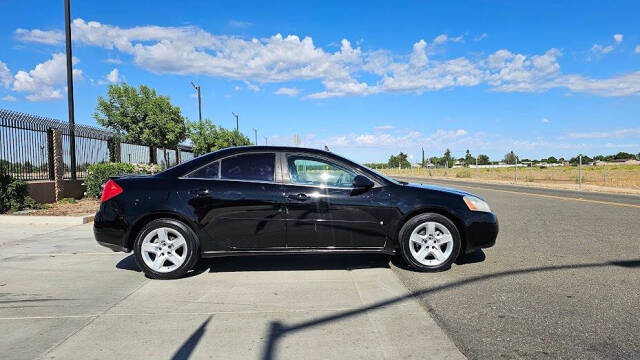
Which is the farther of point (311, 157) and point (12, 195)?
point (12, 195)

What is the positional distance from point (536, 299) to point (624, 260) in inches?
98.0

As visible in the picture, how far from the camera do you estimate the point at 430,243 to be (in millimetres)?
5695

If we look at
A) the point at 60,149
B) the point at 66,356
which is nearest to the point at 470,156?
the point at 60,149

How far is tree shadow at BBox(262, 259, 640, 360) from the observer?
141 inches

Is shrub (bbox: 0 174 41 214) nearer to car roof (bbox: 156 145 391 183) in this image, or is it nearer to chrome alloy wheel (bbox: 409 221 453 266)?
car roof (bbox: 156 145 391 183)

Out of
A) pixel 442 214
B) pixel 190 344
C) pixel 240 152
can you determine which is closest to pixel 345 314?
pixel 190 344

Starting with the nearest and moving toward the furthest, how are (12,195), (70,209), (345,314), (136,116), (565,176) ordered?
1. (345,314)
2. (12,195)
3. (70,209)
4. (136,116)
5. (565,176)

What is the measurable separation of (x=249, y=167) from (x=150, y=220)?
1307mm

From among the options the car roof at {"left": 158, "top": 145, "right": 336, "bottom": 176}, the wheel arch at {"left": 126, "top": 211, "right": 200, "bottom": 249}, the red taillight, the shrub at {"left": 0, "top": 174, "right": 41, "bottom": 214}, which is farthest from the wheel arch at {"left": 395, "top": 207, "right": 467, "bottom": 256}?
the shrub at {"left": 0, "top": 174, "right": 41, "bottom": 214}

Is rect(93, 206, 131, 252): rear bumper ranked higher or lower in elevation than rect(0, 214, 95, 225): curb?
higher

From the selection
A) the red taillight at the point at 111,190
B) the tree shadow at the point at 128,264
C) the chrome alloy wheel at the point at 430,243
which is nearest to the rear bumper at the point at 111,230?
the red taillight at the point at 111,190

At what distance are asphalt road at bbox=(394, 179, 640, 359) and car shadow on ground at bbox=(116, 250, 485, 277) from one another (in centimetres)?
22

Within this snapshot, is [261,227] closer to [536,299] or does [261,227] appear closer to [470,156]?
[536,299]

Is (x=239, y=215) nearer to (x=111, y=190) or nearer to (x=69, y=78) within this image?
(x=111, y=190)
